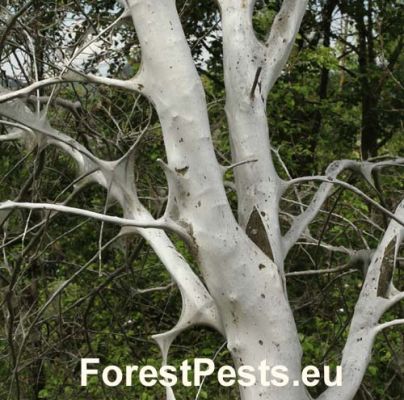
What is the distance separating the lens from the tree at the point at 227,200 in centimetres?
385

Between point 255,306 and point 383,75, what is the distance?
6.80 meters

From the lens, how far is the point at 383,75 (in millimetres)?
10109

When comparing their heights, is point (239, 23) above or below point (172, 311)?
above

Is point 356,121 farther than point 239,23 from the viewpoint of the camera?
Yes

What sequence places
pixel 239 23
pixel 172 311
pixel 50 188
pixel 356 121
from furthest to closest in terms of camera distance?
1. pixel 356 121
2. pixel 172 311
3. pixel 50 188
4. pixel 239 23

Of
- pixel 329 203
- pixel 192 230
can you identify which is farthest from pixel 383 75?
pixel 192 230

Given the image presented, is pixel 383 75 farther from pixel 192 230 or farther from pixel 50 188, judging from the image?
pixel 192 230

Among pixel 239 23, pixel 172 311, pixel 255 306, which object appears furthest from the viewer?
pixel 172 311

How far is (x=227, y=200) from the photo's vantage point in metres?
3.93

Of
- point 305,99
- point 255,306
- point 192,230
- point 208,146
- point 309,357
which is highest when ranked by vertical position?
point 305,99

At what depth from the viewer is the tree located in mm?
3854

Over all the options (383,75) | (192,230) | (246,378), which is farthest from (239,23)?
(383,75)

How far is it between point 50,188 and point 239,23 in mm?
3104

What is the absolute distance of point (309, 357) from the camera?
286 inches
